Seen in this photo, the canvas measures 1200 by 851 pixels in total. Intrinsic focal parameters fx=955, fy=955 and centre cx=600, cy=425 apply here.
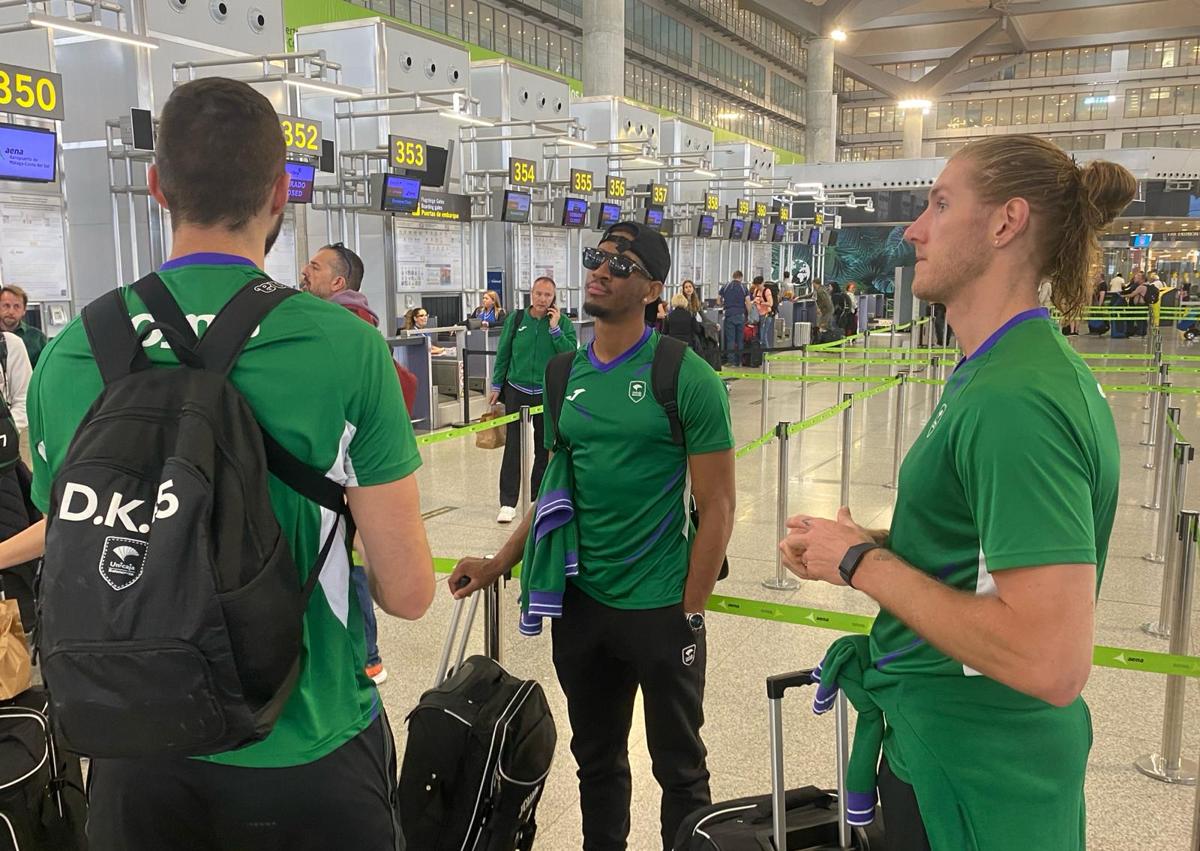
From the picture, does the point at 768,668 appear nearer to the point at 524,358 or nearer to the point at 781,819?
the point at 781,819

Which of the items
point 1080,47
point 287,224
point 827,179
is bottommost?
point 287,224

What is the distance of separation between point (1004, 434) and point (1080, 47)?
5538 cm

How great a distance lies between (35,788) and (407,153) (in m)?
11.7

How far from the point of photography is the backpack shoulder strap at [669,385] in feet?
7.97

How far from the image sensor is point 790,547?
1.55 metres

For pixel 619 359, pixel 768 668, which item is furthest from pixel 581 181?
pixel 619 359

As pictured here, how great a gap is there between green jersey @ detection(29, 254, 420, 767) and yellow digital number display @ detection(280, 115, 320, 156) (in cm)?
1040

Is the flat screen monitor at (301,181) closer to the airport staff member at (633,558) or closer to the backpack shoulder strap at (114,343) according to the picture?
the airport staff member at (633,558)

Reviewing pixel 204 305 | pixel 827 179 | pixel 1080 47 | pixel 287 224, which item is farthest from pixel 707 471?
pixel 1080 47

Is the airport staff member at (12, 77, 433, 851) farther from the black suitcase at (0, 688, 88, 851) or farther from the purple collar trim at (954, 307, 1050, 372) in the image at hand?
the black suitcase at (0, 688, 88, 851)

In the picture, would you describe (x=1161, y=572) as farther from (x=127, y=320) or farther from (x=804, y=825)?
(x=127, y=320)

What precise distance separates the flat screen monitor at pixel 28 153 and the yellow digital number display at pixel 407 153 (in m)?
4.68

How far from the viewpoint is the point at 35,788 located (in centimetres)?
233

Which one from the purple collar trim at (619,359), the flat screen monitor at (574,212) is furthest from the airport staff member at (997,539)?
the flat screen monitor at (574,212)
